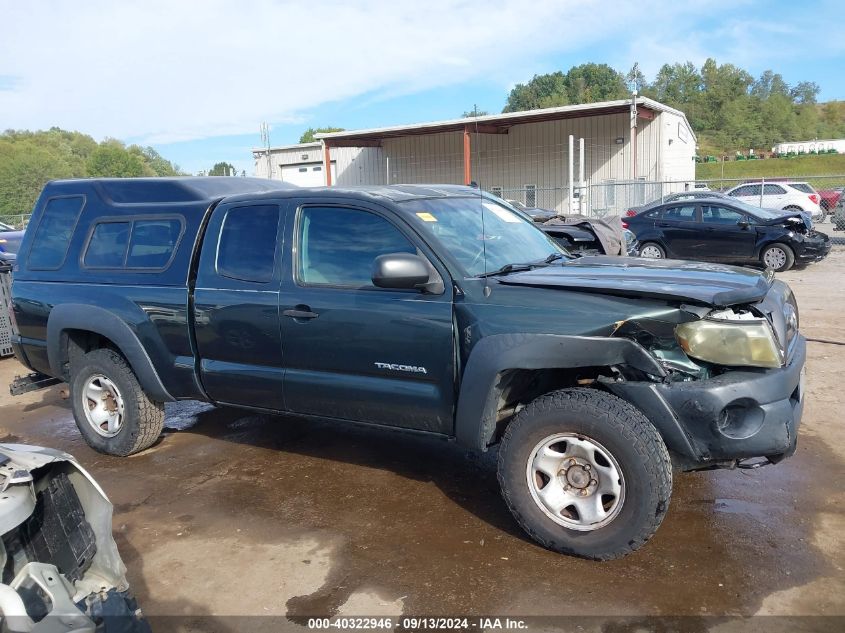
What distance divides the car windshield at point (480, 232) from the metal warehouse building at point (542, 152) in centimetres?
2113

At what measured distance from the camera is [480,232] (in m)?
4.34

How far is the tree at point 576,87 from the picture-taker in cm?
9719

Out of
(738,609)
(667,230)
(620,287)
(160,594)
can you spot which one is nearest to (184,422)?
(160,594)

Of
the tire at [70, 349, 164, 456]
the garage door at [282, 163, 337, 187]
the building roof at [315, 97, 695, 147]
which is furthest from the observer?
the garage door at [282, 163, 337, 187]

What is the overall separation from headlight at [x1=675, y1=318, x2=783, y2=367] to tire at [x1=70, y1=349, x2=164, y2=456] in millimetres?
3837

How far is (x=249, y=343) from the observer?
4430 mm

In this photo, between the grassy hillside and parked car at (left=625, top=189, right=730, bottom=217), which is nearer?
parked car at (left=625, top=189, right=730, bottom=217)

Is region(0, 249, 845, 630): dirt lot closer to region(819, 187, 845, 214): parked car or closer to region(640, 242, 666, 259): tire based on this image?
region(640, 242, 666, 259): tire

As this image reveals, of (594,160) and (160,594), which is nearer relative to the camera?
(160,594)

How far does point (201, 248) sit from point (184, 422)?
2.16 m

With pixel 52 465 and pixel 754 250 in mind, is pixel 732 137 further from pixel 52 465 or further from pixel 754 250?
pixel 52 465

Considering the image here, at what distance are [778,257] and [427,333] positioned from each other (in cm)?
1292

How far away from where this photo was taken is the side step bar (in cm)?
556

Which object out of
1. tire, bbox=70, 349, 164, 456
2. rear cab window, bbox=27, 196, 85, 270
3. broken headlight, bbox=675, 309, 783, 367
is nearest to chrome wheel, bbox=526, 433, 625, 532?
broken headlight, bbox=675, 309, 783, 367
